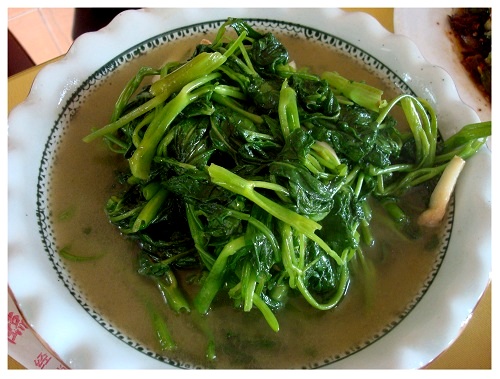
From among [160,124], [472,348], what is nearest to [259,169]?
[160,124]

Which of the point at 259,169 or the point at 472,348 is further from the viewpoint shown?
the point at 472,348

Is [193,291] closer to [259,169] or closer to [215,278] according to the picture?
[215,278]

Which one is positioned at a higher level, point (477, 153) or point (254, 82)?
point (254, 82)

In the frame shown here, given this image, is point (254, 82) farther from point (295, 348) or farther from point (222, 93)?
point (295, 348)

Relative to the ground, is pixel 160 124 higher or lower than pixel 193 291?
higher

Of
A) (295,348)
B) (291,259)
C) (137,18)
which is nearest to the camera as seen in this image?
(291,259)

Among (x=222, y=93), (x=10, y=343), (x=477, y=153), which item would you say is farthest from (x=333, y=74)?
(x=10, y=343)


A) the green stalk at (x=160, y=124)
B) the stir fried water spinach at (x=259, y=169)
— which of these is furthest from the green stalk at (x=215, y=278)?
the green stalk at (x=160, y=124)
